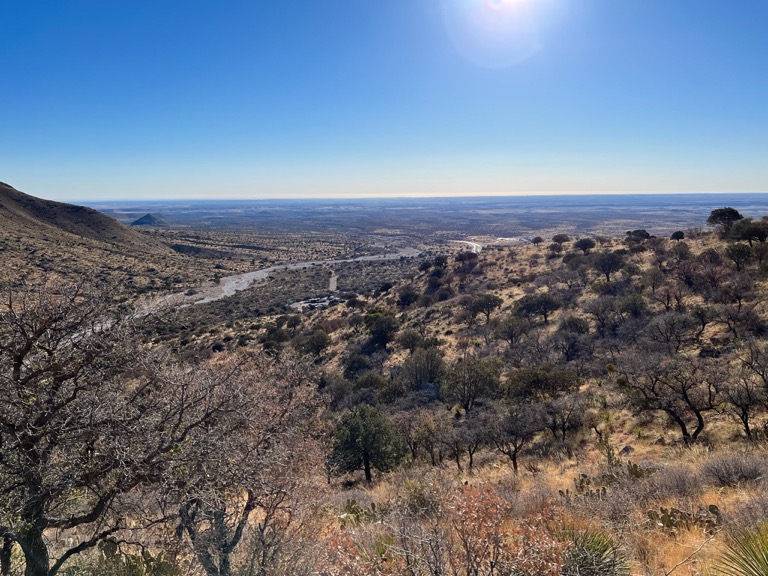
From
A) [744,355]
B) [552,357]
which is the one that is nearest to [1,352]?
[744,355]

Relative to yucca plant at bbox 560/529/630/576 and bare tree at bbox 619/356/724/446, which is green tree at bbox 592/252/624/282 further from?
yucca plant at bbox 560/529/630/576

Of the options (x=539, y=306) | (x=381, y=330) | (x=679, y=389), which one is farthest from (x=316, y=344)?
(x=679, y=389)

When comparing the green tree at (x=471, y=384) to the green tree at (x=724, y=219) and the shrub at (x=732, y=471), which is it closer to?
the shrub at (x=732, y=471)

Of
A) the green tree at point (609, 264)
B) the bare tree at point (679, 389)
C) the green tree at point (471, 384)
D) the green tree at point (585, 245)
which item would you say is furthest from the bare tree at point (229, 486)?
the green tree at point (585, 245)

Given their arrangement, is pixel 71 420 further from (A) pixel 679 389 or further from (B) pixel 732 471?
(A) pixel 679 389

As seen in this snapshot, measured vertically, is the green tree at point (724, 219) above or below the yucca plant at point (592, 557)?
above

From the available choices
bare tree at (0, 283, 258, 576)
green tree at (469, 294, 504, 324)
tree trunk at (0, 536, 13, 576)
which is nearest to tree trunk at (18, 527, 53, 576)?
bare tree at (0, 283, 258, 576)

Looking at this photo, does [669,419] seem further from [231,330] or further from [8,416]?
[231,330]
